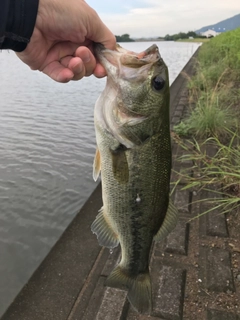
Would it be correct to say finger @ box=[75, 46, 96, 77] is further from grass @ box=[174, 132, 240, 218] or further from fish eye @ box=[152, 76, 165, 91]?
grass @ box=[174, 132, 240, 218]

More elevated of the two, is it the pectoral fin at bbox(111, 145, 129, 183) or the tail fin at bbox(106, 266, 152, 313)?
the pectoral fin at bbox(111, 145, 129, 183)

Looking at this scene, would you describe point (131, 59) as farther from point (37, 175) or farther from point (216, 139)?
point (37, 175)

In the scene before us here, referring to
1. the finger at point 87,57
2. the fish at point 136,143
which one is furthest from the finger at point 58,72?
the fish at point 136,143

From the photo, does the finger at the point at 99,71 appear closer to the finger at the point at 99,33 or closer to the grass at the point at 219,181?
the finger at the point at 99,33

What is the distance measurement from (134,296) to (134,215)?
1.78 feet

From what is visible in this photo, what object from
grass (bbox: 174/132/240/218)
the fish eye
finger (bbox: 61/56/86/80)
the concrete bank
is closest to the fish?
the fish eye

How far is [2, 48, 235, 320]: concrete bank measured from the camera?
2752 millimetres

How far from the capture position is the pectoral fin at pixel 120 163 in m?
2.01

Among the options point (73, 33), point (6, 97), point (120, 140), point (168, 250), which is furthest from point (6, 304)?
point (6, 97)

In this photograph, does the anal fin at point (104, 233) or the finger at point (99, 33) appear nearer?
the finger at point (99, 33)

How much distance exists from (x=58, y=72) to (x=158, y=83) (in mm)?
771

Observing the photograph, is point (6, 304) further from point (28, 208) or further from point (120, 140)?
point (120, 140)

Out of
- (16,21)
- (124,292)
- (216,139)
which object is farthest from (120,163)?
(216,139)

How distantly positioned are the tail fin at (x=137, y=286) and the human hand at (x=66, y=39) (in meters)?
1.37
